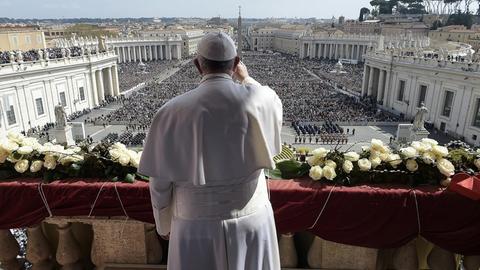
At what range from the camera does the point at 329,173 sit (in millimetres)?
3574

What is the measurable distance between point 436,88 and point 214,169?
38164 millimetres

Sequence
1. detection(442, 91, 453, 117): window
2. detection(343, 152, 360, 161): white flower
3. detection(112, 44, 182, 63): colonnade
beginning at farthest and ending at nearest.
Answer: detection(112, 44, 182, 63): colonnade
detection(442, 91, 453, 117): window
detection(343, 152, 360, 161): white flower

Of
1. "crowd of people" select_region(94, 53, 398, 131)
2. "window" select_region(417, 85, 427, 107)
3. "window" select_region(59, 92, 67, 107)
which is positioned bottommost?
"crowd of people" select_region(94, 53, 398, 131)

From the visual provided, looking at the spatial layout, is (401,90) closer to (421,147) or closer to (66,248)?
(421,147)

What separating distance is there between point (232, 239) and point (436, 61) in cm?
3812

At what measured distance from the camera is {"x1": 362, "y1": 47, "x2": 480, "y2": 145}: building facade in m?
30.1

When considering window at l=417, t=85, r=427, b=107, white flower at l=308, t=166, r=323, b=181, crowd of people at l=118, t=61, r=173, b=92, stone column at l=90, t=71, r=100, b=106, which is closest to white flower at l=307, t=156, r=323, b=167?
white flower at l=308, t=166, r=323, b=181

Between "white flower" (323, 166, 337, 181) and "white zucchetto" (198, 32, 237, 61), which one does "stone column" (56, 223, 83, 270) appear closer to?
"white zucchetto" (198, 32, 237, 61)

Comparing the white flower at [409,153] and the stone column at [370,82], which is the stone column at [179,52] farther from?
the white flower at [409,153]

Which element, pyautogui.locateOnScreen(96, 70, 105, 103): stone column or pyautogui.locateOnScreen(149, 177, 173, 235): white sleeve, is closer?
pyautogui.locateOnScreen(149, 177, 173, 235): white sleeve

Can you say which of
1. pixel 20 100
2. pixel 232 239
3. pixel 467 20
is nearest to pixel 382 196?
pixel 232 239

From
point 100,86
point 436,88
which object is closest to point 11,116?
point 100,86

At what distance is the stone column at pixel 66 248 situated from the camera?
3.79 meters

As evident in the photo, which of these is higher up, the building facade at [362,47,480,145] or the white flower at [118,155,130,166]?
the white flower at [118,155,130,166]
